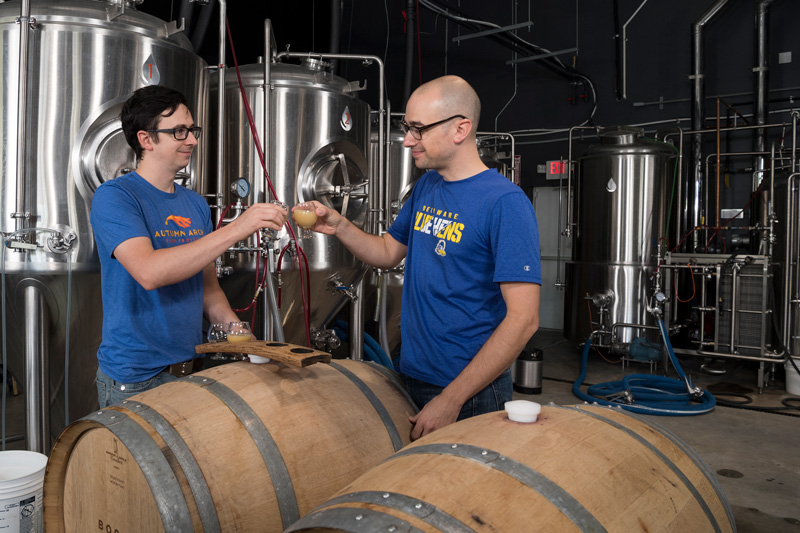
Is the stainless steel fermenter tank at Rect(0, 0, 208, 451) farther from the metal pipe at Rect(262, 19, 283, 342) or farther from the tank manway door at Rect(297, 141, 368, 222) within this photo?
the tank manway door at Rect(297, 141, 368, 222)

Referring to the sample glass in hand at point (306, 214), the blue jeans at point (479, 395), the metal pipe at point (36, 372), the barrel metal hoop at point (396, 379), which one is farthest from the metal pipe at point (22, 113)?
the blue jeans at point (479, 395)

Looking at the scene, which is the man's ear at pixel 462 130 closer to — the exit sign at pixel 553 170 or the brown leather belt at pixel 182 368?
the brown leather belt at pixel 182 368

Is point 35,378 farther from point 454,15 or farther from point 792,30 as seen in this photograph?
point 792,30

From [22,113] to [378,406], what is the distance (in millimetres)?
1845

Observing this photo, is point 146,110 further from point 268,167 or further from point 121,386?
point 268,167

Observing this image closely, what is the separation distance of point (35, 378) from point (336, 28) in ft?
15.5

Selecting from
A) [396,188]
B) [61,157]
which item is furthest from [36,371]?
[396,188]

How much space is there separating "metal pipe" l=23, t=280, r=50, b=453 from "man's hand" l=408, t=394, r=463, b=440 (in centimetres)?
178

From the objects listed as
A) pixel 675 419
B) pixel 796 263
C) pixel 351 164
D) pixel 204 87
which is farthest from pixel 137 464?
pixel 796 263

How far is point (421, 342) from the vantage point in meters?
1.76

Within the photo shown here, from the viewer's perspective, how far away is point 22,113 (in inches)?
94.8

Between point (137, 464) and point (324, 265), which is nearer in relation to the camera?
point (137, 464)

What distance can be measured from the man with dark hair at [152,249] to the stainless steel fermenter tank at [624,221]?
A: 199 inches

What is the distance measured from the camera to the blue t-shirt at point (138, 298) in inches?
68.8
